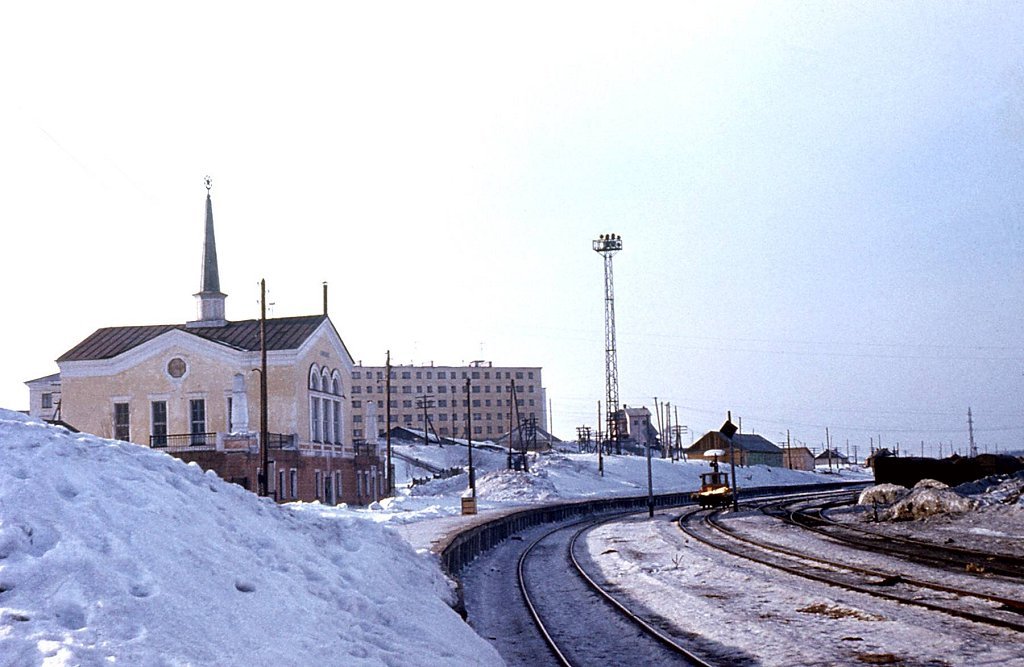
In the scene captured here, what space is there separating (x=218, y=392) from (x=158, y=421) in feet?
12.2

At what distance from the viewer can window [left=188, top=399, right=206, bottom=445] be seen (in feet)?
164

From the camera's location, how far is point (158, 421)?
50562 mm

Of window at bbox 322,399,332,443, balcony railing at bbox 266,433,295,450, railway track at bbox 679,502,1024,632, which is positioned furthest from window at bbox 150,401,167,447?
railway track at bbox 679,502,1024,632

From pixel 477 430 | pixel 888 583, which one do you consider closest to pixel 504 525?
pixel 888 583

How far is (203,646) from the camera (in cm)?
755

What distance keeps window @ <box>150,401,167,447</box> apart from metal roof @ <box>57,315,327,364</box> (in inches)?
137

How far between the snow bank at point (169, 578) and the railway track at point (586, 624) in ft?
5.81

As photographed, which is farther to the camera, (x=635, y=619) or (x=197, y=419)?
(x=197, y=419)

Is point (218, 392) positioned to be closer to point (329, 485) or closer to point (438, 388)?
point (329, 485)

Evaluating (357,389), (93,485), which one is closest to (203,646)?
(93,485)

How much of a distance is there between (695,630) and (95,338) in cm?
4752

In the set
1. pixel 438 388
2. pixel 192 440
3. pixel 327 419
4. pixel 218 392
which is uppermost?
pixel 438 388

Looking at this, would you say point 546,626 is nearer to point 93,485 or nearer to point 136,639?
point 93,485

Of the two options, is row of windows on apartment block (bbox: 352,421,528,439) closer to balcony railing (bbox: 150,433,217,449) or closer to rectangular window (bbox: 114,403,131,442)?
rectangular window (bbox: 114,403,131,442)
